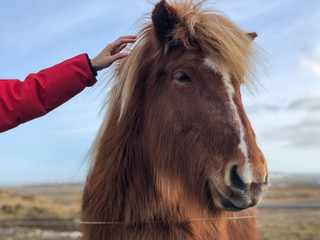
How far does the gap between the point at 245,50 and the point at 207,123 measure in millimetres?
731

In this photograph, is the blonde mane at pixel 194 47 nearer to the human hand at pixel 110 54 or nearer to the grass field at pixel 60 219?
the human hand at pixel 110 54

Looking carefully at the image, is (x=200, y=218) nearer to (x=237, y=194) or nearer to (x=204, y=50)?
(x=237, y=194)

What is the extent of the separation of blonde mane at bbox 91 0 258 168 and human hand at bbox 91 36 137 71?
127 mm

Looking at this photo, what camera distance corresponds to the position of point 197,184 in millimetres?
2184

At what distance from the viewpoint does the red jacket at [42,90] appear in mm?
2041

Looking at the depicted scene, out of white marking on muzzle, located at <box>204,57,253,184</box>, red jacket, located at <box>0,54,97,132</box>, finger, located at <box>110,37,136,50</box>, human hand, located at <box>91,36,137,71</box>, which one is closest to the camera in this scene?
white marking on muzzle, located at <box>204,57,253,184</box>

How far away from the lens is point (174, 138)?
2.23 meters

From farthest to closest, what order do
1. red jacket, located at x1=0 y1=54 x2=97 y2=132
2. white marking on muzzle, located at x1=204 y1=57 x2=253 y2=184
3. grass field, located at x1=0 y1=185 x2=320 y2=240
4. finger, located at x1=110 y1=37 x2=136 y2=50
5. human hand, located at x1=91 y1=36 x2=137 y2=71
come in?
Answer: 1. grass field, located at x1=0 y1=185 x2=320 y2=240
2. finger, located at x1=110 y1=37 x2=136 y2=50
3. human hand, located at x1=91 y1=36 x2=137 y2=71
4. red jacket, located at x1=0 y1=54 x2=97 y2=132
5. white marking on muzzle, located at x1=204 y1=57 x2=253 y2=184

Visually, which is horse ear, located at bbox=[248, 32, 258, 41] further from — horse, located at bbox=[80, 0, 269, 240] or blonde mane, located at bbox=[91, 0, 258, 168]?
horse, located at bbox=[80, 0, 269, 240]

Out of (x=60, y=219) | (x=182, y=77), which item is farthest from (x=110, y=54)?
(x=60, y=219)

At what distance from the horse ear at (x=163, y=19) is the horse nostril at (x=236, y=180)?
3.45 feet

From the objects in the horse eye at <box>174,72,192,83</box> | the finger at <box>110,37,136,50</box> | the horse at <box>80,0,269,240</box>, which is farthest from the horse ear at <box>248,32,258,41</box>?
the finger at <box>110,37,136,50</box>

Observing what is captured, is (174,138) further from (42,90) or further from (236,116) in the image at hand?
(42,90)

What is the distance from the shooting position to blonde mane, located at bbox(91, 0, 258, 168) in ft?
7.45
